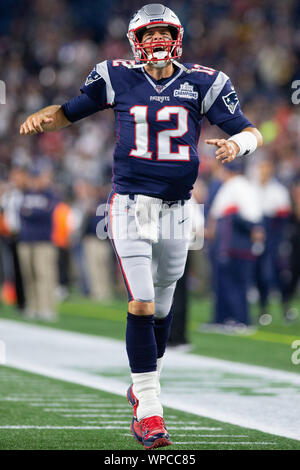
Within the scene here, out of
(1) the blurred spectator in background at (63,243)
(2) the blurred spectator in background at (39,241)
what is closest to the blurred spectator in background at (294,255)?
(2) the blurred spectator in background at (39,241)

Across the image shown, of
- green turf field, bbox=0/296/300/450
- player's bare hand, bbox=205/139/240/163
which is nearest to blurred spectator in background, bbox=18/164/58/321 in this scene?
green turf field, bbox=0/296/300/450

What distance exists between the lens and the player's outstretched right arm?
5.46 m

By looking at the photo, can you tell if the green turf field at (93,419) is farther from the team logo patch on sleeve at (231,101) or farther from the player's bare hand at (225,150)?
the team logo patch on sleeve at (231,101)

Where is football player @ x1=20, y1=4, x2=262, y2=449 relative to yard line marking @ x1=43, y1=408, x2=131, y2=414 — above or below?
above

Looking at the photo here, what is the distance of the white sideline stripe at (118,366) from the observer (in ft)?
19.7

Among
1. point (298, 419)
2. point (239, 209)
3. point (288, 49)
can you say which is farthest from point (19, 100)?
point (298, 419)

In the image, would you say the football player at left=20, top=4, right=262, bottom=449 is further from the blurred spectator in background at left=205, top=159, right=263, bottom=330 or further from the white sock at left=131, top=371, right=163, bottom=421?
the blurred spectator in background at left=205, top=159, right=263, bottom=330

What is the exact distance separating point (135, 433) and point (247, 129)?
163 centimetres

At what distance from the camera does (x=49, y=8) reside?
24.7 meters

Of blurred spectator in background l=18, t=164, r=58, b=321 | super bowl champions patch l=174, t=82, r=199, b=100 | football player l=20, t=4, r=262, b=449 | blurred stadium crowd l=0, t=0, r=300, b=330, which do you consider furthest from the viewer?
blurred stadium crowd l=0, t=0, r=300, b=330

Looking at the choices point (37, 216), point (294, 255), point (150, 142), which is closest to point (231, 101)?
point (150, 142)

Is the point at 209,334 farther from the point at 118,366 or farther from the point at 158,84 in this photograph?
the point at 158,84

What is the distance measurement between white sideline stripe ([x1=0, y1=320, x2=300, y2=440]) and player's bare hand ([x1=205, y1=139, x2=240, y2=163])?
142cm

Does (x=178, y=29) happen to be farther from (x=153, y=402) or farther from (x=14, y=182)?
(x=14, y=182)
